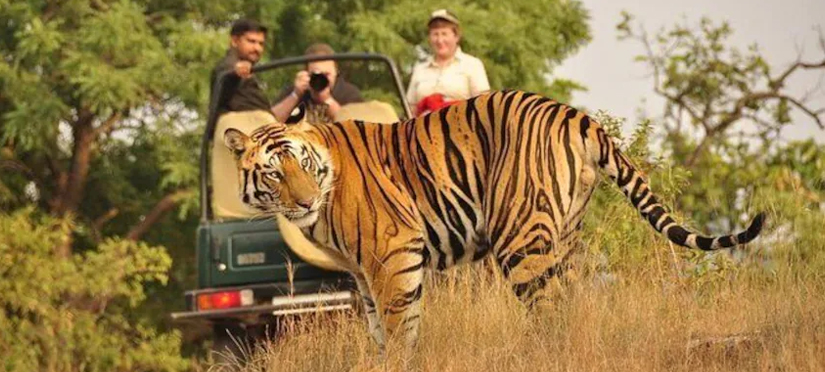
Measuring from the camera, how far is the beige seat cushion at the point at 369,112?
12.8 metres

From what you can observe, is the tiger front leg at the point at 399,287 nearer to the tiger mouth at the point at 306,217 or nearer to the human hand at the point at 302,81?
the tiger mouth at the point at 306,217

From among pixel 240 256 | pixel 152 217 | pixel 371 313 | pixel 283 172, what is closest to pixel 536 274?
pixel 371 313

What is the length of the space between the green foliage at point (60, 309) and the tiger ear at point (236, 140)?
11.8 metres

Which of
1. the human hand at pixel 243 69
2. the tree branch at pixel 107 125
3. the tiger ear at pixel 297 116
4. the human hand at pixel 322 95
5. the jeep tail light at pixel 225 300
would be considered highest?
the tree branch at pixel 107 125

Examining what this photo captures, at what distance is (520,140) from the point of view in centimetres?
938

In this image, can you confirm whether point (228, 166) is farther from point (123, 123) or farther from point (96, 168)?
point (96, 168)

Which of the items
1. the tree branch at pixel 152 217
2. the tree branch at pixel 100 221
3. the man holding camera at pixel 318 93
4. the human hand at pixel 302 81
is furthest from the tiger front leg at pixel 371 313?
the tree branch at pixel 152 217

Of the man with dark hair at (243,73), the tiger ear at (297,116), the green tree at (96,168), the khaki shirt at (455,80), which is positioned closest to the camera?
the tiger ear at (297,116)

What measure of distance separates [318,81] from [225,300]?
Result: 1.49 metres

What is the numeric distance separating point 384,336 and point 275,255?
3.83 meters

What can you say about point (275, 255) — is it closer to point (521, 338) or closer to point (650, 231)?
point (650, 231)

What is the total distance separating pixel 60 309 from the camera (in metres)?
22.7

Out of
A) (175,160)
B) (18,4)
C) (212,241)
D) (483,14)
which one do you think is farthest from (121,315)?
(212,241)

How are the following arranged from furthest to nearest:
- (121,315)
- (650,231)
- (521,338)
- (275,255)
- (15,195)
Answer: (15,195), (121,315), (275,255), (650,231), (521,338)
